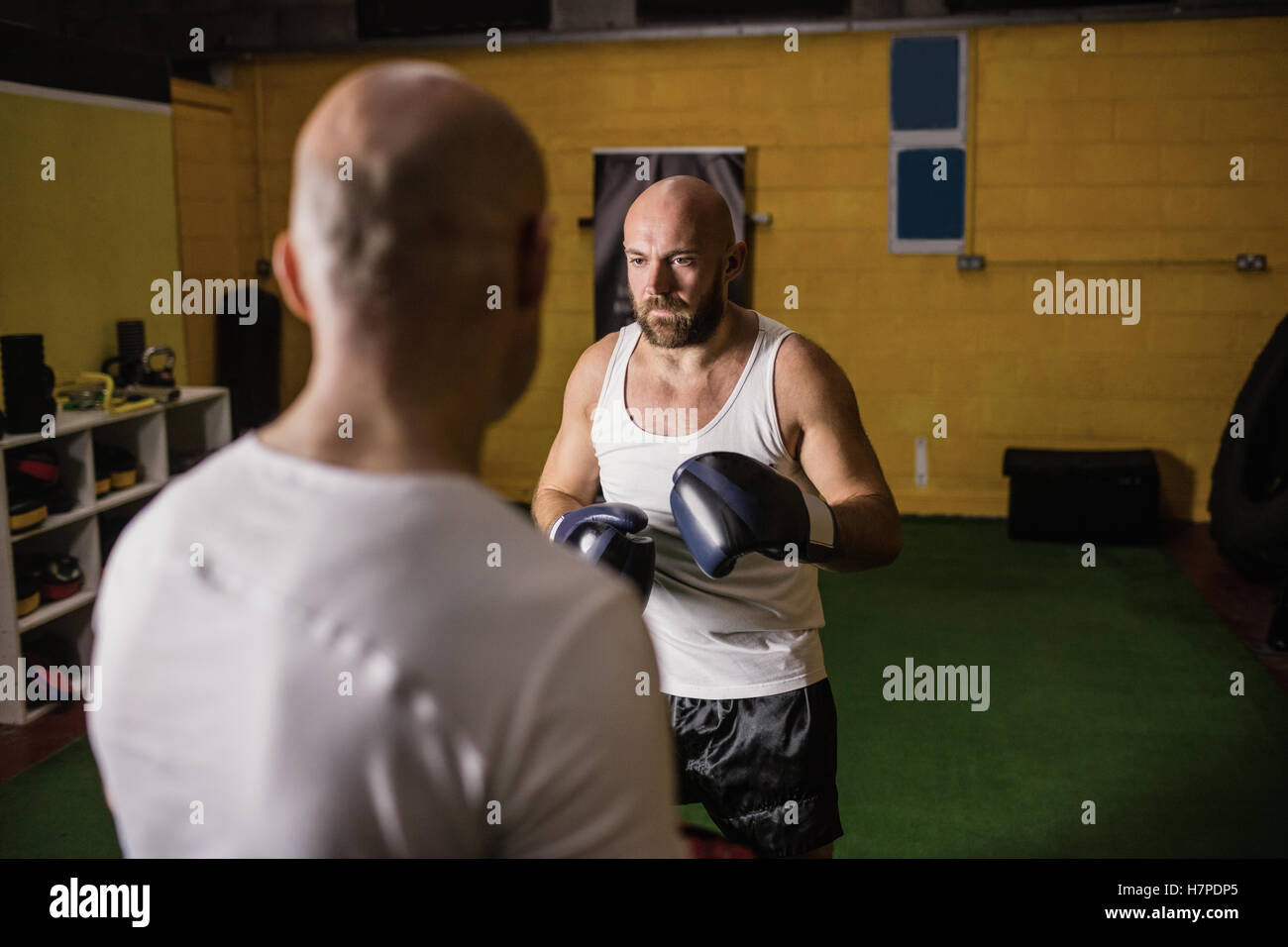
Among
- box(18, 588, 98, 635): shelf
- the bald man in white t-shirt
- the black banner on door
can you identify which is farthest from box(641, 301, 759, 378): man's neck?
the black banner on door

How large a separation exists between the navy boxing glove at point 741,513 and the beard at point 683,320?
0.31 metres

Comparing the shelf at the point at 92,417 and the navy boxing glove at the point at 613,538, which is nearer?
the navy boxing glove at the point at 613,538

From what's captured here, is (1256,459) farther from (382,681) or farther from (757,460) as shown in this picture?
(382,681)

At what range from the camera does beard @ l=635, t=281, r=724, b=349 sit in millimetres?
2080

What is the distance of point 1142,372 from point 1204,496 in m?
0.75

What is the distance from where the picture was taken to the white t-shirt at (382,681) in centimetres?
63

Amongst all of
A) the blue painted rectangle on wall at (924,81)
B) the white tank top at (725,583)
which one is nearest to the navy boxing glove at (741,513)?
the white tank top at (725,583)

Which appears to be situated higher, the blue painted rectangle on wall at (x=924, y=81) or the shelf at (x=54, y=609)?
the blue painted rectangle on wall at (x=924, y=81)

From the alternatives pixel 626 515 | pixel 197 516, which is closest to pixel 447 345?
pixel 197 516

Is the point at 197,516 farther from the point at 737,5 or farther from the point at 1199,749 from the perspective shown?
the point at 737,5

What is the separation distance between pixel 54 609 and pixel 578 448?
243 cm

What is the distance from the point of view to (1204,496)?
6.23 metres

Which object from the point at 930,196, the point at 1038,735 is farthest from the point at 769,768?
the point at 930,196

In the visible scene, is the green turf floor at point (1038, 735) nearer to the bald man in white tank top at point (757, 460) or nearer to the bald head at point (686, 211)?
the bald man in white tank top at point (757, 460)
